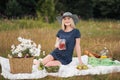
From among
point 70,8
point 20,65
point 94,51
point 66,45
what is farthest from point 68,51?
point 70,8

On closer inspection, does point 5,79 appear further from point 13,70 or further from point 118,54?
point 118,54

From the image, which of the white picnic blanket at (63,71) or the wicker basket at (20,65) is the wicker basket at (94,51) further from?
the wicker basket at (20,65)

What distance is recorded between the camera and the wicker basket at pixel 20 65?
6984 millimetres

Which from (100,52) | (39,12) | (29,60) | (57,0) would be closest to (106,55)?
(100,52)

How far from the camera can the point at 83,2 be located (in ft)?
93.7

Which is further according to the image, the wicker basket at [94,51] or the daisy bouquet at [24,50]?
the wicker basket at [94,51]

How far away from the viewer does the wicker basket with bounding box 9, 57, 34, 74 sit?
6984mm

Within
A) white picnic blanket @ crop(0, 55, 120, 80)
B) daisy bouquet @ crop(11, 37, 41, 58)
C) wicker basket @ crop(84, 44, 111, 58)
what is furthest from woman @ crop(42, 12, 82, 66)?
wicker basket @ crop(84, 44, 111, 58)

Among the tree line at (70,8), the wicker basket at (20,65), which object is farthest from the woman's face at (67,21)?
the tree line at (70,8)

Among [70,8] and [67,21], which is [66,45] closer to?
[67,21]

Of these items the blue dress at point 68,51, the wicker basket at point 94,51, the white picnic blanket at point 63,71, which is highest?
the blue dress at point 68,51

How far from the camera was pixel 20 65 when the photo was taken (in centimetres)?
698

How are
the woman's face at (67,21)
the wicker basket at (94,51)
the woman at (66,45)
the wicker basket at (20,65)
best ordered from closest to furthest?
the wicker basket at (20,65)
the woman at (66,45)
the woman's face at (67,21)
the wicker basket at (94,51)

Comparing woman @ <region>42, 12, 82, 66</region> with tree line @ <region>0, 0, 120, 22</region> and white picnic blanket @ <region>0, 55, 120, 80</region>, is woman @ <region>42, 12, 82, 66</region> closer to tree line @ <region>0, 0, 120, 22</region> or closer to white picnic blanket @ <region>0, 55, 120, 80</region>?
white picnic blanket @ <region>0, 55, 120, 80</region>
